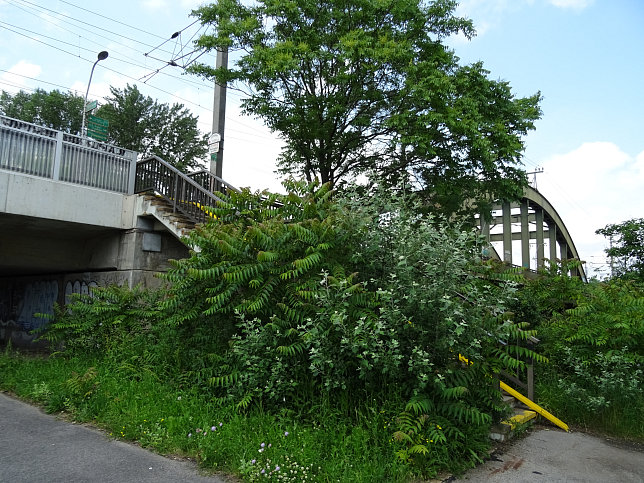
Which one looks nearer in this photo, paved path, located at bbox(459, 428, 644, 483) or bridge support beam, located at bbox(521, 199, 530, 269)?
paved path, located at bbox(459, 428, 644, 483)

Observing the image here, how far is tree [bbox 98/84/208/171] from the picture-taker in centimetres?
3541

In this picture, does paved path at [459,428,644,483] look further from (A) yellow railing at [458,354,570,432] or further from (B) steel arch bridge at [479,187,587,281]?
(B) steel arch bridge at [479,187,587,281]

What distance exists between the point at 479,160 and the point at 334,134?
423 cm

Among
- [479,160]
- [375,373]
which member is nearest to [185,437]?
[375,373]

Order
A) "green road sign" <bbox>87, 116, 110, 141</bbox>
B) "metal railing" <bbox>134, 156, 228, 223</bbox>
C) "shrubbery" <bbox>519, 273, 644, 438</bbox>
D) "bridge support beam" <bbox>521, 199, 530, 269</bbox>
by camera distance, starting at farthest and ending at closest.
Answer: "bridge support beam" <bbox>521, 199, 530, 269</bbox> < "green road sign" <bbox>87, 116, 110, 141</bbox> < "metal railing" <bbox>134, 156, 228, 223</bbox> < "shrubbery" <bbox>519, 273, 644, 438</bbox>

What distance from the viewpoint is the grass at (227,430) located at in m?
4.06

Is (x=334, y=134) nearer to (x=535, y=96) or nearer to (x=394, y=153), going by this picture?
(x=394, y=153)

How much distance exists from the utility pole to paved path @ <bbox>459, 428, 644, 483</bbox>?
33.2 feet

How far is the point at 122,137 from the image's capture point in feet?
117

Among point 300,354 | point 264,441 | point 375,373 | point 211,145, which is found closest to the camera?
point 264,441

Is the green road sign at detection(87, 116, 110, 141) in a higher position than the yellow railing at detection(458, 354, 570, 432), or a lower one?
higher

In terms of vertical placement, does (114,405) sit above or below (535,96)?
below

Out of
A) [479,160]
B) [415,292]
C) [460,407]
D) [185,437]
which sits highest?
[479,160]

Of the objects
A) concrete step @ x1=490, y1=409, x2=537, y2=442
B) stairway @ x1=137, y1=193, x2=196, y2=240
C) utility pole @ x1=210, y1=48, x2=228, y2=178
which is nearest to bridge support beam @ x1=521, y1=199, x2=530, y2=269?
utility pole @ x1=210, y1=48, x2=228, y2=178
